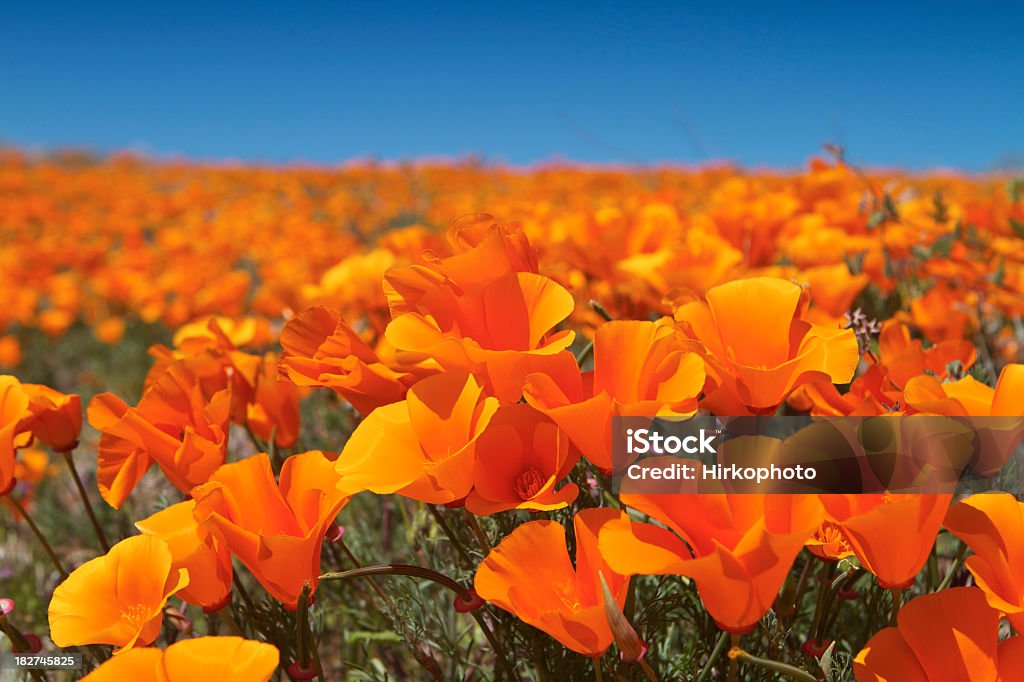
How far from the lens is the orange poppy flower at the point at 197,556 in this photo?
0.82 meters

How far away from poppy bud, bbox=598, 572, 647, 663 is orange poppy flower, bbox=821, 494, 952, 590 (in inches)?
8.5

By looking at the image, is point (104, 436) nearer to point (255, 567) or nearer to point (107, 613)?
point (107, 613)

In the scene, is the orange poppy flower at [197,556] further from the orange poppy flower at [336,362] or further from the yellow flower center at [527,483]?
the yellow flower center at [527,483]

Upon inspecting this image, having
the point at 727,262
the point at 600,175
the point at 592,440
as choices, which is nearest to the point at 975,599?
the point at 592,440

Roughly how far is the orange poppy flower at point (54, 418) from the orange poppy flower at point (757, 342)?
92 centimetres

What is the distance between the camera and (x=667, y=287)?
1.52 metres

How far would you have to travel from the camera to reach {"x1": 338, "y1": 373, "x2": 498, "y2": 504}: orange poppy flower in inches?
30.0

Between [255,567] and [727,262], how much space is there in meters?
1.15

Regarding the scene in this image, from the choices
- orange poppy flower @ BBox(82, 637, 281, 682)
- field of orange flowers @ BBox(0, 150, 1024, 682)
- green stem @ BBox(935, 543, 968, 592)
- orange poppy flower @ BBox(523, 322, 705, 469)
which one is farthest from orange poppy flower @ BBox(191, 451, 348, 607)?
green stem @ BBox(935, 543, 968, 592)

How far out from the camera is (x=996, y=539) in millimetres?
738

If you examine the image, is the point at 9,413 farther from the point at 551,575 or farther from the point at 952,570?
the point at 952,570

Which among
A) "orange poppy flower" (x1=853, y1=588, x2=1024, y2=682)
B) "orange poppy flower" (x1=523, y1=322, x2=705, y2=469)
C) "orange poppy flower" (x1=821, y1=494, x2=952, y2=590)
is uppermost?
"orange poppy flower" (x1=523, y1=322, x2=705, y2=469)

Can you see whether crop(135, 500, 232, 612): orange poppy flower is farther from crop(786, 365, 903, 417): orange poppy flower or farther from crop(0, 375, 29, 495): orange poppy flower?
crop(786, 365, 903, 417): orange poppy flower

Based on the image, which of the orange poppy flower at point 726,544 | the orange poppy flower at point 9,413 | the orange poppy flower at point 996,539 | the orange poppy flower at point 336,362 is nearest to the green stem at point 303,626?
the orange poppy flower at point 336,362
